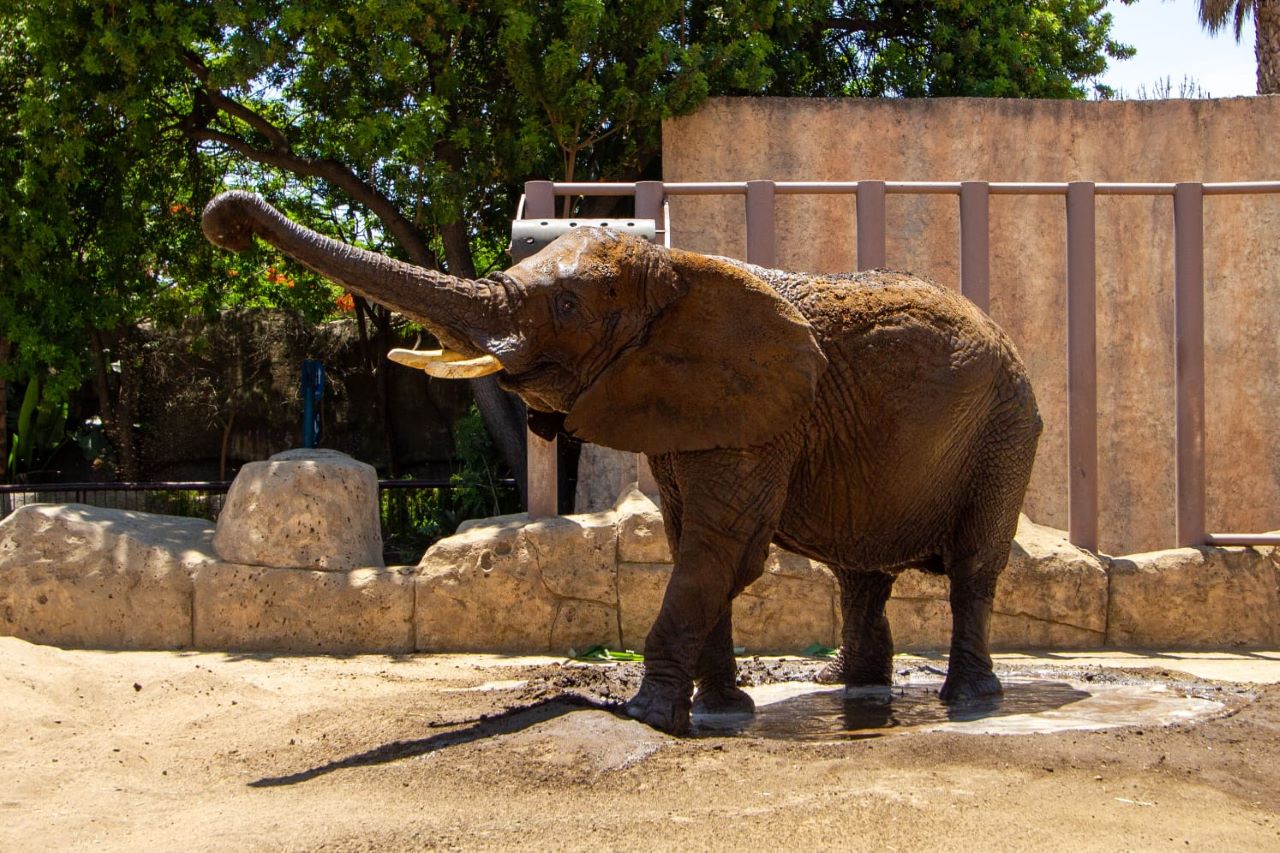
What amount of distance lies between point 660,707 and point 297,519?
14.0ft

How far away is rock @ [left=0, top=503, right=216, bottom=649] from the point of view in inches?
356

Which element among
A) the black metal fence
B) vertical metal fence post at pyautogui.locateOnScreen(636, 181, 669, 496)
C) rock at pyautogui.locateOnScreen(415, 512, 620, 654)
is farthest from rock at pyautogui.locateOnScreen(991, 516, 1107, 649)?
the black metal fence

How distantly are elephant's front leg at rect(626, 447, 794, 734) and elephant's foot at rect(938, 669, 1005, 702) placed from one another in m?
1.56

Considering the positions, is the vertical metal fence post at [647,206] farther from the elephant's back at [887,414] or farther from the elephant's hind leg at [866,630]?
the elephant's back at [887,414]

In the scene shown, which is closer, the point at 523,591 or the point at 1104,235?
the point at 523,591

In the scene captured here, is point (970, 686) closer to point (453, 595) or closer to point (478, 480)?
point (453, 595)

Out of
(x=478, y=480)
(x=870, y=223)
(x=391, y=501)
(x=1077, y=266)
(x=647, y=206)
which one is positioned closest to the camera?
(x=647, y=206)

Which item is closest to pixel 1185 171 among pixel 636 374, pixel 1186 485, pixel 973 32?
pixel 973 32

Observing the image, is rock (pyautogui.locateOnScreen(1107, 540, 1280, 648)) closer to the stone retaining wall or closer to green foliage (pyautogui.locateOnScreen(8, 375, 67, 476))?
the stone retaining wall

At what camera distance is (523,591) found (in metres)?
9.12

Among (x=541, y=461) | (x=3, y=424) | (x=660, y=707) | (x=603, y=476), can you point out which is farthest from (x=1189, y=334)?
(x=3, y=424)

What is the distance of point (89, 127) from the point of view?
40.1 feet

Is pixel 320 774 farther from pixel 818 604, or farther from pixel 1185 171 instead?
pixel 1185 171

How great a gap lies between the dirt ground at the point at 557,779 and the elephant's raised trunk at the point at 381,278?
1.49m
